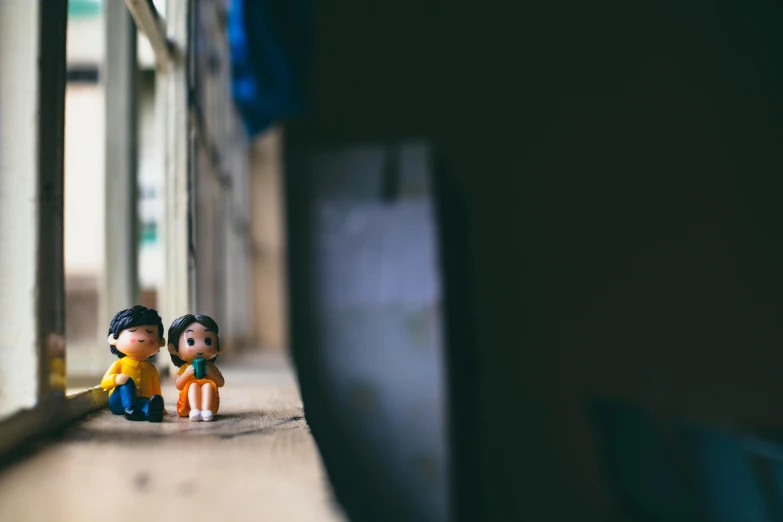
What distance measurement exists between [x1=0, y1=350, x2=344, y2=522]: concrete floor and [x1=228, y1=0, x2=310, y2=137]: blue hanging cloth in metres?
1.40

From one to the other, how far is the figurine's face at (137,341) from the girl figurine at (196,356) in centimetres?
2

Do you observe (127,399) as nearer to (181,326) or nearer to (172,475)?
(181,326)

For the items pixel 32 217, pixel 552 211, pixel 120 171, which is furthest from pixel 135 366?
pixel 552 211

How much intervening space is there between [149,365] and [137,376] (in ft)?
0.06

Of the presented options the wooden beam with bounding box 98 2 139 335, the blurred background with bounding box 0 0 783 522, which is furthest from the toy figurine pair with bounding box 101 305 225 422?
the blurred background with bounding box 0 0 783 522

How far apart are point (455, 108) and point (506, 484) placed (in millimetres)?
2217

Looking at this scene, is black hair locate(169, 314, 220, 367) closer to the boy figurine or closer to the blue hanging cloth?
the boy figurine

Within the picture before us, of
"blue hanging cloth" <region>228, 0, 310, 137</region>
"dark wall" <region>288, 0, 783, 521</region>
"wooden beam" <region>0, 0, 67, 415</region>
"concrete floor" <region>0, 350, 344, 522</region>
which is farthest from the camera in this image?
"dark wall" <region>288, 0, 783, 521</region>

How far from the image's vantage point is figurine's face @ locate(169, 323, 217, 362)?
662mm

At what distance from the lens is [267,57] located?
2.04 m

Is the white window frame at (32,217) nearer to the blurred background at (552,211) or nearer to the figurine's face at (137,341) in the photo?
the figurine's face at (137,341)

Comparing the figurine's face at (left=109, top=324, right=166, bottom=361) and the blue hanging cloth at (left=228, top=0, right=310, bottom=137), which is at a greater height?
the blue hanging cloth at (left=228, top=0, right=310, bottom=137)

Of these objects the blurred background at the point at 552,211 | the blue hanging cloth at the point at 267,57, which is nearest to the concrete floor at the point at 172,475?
the blue hanging cloth at the point at 267,57

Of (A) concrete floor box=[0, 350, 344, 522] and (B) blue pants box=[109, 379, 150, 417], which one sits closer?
(A) concrete floor box=[0, 350, 344, 522]
